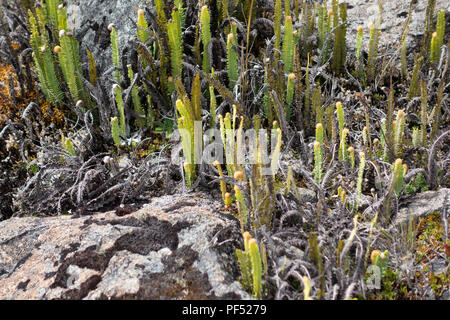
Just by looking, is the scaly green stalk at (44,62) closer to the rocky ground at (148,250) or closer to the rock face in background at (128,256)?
the rocky ground at (148,250)

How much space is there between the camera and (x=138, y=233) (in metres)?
1.78

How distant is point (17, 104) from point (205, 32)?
1309 millimetres

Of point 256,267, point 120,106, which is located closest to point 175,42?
point 120,106

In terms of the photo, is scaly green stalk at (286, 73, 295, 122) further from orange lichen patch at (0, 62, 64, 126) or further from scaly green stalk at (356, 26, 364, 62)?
orange lichen patch at (0, 62, 64, 126)

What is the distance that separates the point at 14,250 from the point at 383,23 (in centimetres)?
272

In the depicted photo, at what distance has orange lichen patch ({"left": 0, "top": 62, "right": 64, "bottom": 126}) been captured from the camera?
2662 mm

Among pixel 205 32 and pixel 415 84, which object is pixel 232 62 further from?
pixel 415 84

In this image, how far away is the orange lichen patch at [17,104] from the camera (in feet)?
8.73

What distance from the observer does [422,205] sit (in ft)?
6.51

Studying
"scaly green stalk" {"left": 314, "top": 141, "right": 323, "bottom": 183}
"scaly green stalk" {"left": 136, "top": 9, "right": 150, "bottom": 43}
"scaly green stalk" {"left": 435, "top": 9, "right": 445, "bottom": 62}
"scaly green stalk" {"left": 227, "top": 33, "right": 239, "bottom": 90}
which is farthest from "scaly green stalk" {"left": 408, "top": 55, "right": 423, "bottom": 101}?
"scaly green stalk" {"left": 136, "top": 9, "right": 150, "bottom": 43}

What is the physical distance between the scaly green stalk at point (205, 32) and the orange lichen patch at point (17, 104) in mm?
982

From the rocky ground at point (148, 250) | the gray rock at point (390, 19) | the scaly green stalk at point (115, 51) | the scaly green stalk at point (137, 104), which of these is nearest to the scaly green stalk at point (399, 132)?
the rocky ground at point (148, 250)

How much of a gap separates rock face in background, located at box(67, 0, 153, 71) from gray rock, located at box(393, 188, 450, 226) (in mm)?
1944
